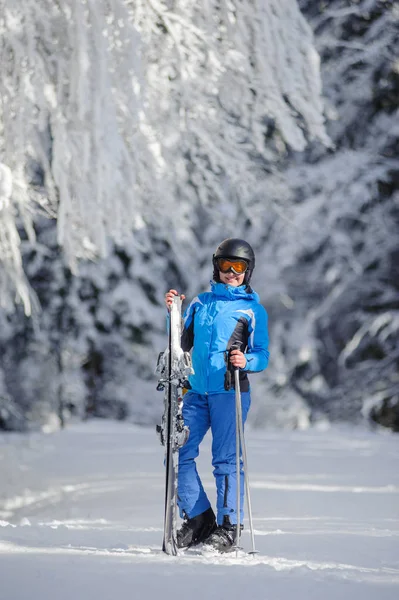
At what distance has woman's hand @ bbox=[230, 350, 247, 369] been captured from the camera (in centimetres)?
549

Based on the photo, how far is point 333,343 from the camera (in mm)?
23641

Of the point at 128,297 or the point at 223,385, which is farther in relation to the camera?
the point at 128,297

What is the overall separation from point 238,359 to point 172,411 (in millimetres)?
420

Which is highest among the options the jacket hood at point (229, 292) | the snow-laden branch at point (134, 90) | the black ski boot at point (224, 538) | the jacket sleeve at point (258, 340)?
the snow-laden branch at point (134, 90)

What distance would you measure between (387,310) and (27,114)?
12.2 meters

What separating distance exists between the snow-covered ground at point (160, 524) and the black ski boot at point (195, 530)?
0.58 feet

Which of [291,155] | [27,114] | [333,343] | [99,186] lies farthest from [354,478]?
[333,343]

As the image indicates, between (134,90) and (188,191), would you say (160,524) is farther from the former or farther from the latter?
(188,191)

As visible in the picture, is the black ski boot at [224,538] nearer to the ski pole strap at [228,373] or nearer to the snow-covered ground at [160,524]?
the snow-covered ground at [160,524]

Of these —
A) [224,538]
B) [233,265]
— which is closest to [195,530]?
[224,538]

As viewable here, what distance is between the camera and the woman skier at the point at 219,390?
18.3 ft

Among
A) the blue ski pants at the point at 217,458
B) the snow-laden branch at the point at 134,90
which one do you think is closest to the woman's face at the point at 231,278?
the blue ski pants at the point at 217,458

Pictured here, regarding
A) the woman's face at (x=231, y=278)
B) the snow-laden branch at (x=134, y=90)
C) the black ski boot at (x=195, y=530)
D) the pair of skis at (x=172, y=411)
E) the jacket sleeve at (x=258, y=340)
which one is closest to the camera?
the pair of skis at (x=172, y=411)

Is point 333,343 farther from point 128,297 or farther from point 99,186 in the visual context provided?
point 99,186
